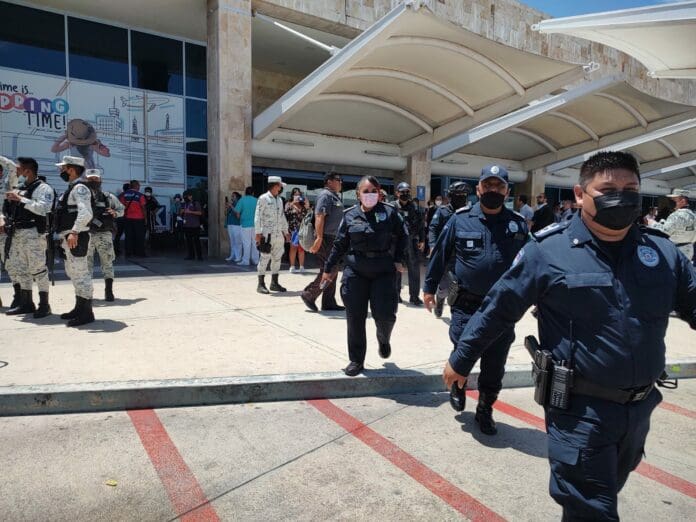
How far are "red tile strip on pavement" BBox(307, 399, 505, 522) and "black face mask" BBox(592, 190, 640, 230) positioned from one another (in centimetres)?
156

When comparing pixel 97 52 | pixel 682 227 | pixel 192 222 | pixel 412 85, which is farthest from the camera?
pixel 412 85

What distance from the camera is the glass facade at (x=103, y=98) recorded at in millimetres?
13820

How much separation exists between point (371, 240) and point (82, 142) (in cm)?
1354

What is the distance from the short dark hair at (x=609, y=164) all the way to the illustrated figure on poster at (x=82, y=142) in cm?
1519

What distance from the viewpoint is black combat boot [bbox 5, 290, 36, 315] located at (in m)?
6.14

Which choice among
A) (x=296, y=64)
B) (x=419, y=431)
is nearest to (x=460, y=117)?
(x=296, y=64)

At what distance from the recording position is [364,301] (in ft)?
13.9

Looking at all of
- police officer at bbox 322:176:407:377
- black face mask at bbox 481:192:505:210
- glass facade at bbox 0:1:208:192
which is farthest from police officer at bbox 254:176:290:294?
glass facade at bbox 0:1:208:192

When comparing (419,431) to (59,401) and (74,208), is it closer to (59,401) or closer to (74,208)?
(59,401)

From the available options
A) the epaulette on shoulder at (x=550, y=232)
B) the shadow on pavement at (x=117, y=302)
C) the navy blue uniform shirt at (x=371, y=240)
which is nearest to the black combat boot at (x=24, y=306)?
the shadow on pavement at (x=117, y=302)

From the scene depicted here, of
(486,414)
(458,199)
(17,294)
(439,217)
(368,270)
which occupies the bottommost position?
(486,414)

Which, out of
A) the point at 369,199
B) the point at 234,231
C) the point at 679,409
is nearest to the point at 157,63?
the point at 234,231

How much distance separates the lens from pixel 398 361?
4789 millimetres

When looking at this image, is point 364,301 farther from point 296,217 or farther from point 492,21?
point 492,21
